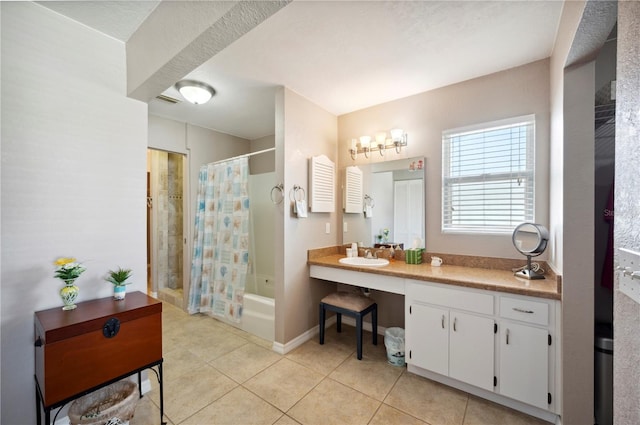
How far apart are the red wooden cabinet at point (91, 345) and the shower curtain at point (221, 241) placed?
1.48 m

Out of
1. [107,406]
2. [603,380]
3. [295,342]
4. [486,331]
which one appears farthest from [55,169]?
[603,380]

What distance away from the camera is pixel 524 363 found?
169 cm

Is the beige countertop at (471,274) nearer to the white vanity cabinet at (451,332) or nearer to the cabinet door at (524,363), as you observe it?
the white vanity cabinet at (451,332)

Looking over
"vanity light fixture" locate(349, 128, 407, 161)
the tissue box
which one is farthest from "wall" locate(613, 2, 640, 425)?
"vanity light fixture" locate(349, 128, 407, 161)

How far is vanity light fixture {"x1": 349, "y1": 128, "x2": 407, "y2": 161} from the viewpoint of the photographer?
271 centimetres

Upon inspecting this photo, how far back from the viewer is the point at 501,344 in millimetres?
1760

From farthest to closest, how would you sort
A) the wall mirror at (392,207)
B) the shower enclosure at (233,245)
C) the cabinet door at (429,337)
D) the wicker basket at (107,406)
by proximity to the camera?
the shower enclosure at (233,245) < the wall mirror at (392,207) < the cabinet door at (429,337) < the wicker basket at (107,406)

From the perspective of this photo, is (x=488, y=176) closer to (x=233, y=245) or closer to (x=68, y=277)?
(x=233, y=245)

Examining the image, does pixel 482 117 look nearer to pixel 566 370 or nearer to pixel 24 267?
pixel 566 370

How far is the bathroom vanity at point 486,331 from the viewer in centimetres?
162

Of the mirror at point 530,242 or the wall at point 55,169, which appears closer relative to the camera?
the wall at point 55,169

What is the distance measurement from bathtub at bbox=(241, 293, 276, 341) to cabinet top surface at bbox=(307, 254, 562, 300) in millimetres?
754

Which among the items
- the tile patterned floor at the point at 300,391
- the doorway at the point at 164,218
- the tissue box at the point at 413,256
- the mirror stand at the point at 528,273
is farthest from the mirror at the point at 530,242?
the doorway at the point at 164,218

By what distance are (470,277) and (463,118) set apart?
1437 mm
